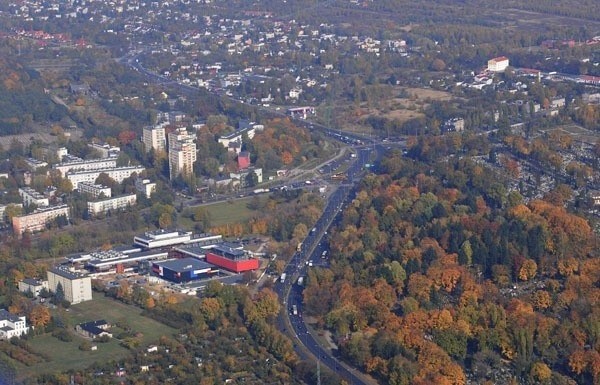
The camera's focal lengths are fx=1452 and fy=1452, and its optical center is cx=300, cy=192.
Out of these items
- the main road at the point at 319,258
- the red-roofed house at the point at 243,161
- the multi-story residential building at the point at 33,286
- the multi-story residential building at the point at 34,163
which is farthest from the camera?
the red-roofed house at the point at 243,161

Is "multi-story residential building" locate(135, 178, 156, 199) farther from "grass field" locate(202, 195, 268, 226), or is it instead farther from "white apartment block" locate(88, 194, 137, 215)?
"grass field" locate(202, 195, 268, 226)

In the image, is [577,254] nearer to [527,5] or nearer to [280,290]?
[280,290]

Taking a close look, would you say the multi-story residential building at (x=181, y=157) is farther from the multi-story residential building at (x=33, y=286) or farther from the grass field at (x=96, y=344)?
the grass field at (x=96, y=344)

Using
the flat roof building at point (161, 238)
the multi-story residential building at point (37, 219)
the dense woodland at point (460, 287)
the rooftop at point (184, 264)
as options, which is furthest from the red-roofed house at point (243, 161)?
the rooftop at point (184, 264)

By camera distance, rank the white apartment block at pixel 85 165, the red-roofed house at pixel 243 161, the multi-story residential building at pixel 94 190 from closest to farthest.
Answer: the multi-story residential building at pixel 94 190 < the white apartment block at pixel 85 165 < the red-roofed house at pixel 243 161

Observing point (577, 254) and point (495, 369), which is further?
point (577, 254)

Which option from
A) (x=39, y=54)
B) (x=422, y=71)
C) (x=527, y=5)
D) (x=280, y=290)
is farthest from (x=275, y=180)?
(x=527, y=5)

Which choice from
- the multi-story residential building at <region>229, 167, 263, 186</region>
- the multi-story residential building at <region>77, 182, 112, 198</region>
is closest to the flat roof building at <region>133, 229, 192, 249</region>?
the multi-story residential building at <region>77, 182, 112, 198</region>

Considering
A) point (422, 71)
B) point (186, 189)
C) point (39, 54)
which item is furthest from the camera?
point (39, 54)
